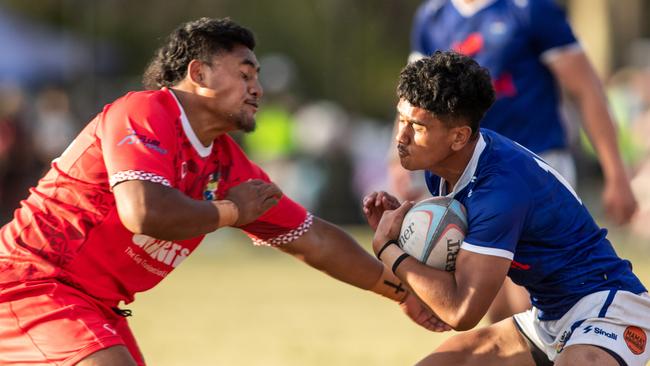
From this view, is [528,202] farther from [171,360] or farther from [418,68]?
[171,360]

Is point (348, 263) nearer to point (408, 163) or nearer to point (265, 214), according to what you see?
point (265, 214)

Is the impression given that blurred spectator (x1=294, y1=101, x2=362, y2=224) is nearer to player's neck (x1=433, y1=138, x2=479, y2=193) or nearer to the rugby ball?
player's neck (x1=433, y1=138, x2=479, y2=193)

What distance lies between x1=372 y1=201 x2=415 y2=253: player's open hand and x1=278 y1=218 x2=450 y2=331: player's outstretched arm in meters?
0.94

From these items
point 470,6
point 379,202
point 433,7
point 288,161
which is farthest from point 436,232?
point 288,161

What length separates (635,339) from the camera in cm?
546

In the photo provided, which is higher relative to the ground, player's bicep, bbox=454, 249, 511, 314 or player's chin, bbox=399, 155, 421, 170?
player's chin, bbox=399, 155, 421, 170

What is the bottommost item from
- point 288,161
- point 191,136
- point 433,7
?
point 288,161

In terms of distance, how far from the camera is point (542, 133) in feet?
24.7

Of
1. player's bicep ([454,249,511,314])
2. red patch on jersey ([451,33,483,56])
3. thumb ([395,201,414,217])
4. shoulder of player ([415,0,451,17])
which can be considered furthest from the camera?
shoulder of player ([415,0,451,17])

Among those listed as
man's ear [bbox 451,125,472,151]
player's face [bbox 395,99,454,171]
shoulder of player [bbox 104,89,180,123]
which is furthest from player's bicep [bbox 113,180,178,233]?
man's ear [bbox 451,125,472,151]

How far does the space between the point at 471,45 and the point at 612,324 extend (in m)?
2.73

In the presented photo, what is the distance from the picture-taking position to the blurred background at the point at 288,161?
10211mm

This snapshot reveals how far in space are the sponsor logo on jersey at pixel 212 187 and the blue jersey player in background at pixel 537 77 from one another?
218 centimetres

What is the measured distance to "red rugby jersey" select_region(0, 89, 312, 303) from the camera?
18.2 ft
